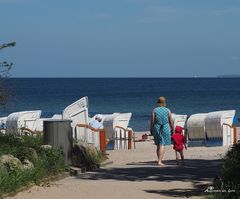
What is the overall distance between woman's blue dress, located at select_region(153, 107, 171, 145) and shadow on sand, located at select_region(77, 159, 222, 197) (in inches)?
23.8

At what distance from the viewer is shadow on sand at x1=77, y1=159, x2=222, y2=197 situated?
1105 cm

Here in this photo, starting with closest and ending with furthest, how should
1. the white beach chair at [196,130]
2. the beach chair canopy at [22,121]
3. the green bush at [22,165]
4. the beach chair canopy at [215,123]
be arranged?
the green bush at [22,165] → the beach chair canopy at [215,123] → the white beach chair at [196,130] → the beach chair canopy at [22,121]

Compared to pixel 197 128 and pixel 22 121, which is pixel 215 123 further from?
pixel 22 121

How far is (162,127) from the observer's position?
15656mm

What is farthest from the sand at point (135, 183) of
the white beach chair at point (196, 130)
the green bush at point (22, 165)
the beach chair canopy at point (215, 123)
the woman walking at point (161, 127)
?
Answer: the white beach chair at point (196, 130)

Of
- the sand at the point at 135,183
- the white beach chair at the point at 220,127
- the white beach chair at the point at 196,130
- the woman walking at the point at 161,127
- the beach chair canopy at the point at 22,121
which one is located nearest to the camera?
the sand at the point at 135,183

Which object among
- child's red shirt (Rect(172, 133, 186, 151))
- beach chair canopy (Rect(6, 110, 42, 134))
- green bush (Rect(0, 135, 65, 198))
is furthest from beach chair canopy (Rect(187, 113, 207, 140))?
green bush (Rect(0, 135, 65, 198))

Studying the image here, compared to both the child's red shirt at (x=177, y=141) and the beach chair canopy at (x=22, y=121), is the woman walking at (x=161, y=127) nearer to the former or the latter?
the child's red shirt at (x=177, y=141)

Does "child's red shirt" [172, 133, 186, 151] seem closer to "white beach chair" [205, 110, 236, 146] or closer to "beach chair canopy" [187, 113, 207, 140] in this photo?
"white beach chair" [205, 110, 236, 146]

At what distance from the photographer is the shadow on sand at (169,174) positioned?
36.3ft

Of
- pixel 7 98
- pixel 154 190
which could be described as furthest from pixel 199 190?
pixel 7 98

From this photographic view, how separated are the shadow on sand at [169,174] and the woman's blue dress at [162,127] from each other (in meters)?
0.61

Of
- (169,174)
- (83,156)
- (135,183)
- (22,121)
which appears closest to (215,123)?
(22,121)

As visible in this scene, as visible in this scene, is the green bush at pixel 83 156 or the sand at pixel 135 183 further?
the green bush at pixel 83 156
